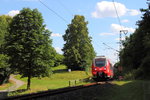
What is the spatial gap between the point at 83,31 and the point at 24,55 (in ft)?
148

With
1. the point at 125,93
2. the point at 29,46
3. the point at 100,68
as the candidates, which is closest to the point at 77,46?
the point at 29,46

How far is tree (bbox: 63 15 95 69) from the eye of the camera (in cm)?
7225

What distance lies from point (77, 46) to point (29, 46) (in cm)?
4110

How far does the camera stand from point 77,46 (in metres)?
73.1

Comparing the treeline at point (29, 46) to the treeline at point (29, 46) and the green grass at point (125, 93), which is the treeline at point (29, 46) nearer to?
the treeline at point (29, 46)

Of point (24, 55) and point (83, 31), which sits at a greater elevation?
point (83, 31)

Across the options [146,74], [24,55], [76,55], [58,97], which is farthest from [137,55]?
[58,97]

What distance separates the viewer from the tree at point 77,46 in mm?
72250

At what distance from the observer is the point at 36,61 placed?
105ft

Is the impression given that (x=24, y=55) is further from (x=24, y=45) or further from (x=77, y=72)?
(x=77, y=72)

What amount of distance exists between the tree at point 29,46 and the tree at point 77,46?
37576 millimetres

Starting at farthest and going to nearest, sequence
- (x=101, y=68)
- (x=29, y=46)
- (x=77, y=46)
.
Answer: (x=77, y=46), (x=29, y=46), (x=101, y=68)

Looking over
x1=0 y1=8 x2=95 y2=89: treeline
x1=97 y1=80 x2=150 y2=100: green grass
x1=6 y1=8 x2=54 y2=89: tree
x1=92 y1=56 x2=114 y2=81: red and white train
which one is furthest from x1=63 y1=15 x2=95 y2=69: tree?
x1=97 y1=80 x2=150 y2=100: green grass

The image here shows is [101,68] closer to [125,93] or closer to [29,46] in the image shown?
[29,46]
